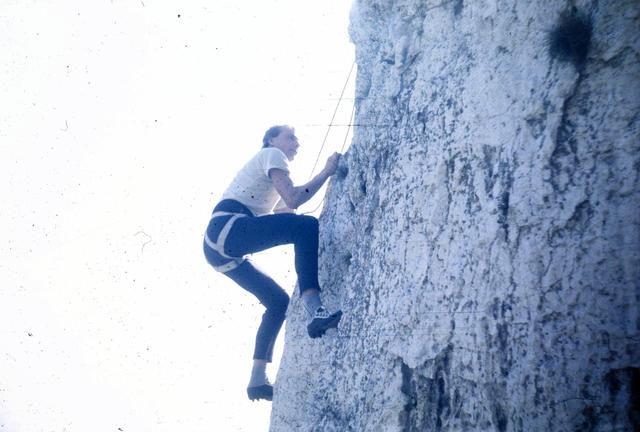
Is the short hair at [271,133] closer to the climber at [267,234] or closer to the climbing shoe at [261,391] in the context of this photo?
the climber at [267,234]

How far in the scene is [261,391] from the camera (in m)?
4.22

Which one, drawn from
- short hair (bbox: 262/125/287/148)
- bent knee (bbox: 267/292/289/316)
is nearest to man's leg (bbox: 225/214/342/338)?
bent knee (bbox: 267/292/289/316)

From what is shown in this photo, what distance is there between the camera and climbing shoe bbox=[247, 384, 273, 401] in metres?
4.22

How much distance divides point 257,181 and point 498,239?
212 cm

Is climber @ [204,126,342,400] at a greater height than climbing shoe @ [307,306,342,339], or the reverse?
climber @ [204,126,342,400]

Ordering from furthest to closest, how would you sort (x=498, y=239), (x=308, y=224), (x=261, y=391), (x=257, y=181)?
(x=261, y=391), (x=257, y=181), (x=308, y=224), (x=498, y=239)

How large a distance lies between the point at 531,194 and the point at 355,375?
1.46 metres

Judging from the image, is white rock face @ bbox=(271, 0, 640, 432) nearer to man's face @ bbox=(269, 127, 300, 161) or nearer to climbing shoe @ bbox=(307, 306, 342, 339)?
climbing shoe @ bbox=(307, 306, 342, 339)

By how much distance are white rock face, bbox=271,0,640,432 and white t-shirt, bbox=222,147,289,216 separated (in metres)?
0.85

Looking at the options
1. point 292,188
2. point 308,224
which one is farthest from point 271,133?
point 308,224

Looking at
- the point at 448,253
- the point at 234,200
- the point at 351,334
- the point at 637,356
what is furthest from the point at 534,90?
the point at 234,200

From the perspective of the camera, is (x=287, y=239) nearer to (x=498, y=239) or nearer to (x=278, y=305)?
(x=278, y=305)

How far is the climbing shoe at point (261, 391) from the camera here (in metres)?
4.22

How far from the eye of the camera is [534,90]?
2.27m
